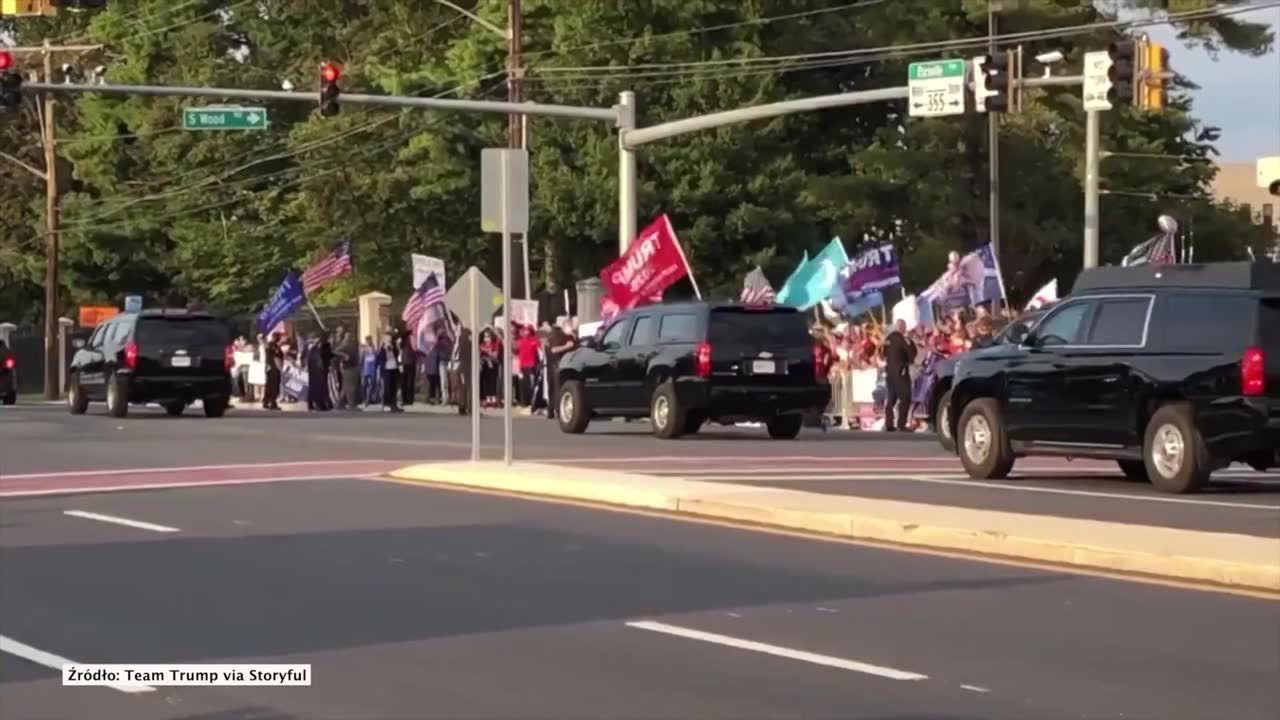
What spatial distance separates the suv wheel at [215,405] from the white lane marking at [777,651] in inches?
1081

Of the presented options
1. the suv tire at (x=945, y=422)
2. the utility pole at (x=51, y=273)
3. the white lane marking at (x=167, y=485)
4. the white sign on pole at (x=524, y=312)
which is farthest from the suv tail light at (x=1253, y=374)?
the utility pole at (x=51, y=273)

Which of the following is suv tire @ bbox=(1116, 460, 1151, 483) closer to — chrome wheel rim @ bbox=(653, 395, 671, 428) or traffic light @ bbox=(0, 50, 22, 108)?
chrome wheel rim @ bbox=(653, 395, 671, 428)

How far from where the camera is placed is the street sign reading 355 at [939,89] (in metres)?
31.2

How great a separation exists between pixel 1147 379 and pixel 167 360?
72.9ft

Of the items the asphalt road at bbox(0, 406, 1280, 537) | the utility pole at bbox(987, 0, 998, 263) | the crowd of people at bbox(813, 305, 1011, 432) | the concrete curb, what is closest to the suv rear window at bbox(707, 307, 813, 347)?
the asphalt road at bbox(0, 406, 1280, 537)

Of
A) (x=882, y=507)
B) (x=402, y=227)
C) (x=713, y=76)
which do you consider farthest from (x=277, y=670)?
(x=402, y=227)

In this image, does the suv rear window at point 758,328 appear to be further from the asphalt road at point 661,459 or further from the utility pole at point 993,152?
the utility pole at point 993,152

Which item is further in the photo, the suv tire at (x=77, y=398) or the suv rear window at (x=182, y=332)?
the suv tire at (x=77, y=398)

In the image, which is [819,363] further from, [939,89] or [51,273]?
[51,273]

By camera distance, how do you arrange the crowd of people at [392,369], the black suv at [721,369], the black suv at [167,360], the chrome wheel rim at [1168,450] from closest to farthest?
the chrome wheel rim at [1168,450] → the black suv at [721,369] → the black suv at [167,360] → the crowd of people at [392,369]

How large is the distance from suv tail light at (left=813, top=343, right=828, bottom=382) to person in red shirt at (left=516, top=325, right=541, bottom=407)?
9681 millimetres

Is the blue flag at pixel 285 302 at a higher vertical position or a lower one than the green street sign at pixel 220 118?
lower

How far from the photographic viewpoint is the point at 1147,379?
63.9ft

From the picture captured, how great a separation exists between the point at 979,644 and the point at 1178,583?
9.39 feet
